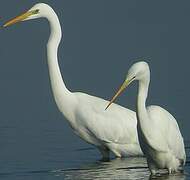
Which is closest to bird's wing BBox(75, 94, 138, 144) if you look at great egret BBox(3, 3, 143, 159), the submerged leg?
great egret BBox(3, 3, 143, 159)

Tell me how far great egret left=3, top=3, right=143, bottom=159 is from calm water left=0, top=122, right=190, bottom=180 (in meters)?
0.26

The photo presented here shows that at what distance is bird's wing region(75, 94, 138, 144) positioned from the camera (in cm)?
1655

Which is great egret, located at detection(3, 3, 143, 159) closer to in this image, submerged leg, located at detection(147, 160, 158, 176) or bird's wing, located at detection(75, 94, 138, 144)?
bird's wing, located at detection(75, 94, 138, 144)

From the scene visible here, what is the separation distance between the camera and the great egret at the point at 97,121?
16578 mm

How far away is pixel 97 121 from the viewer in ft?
54.5

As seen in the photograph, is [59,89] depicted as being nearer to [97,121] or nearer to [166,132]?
[97,121]

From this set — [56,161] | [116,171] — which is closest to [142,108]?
[116,171]

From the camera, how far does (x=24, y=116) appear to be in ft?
66.0

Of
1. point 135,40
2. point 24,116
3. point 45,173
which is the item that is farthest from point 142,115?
point 135,40

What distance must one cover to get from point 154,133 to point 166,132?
0.35 metres

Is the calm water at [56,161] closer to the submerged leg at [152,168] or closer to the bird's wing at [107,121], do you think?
the submerged leg at [152,168]

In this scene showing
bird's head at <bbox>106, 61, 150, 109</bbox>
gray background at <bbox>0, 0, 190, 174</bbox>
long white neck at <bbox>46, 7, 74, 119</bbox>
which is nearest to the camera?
bird's head at <bbox>106, 61, 150, 109</bbox>

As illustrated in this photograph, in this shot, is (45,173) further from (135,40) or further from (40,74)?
(135,40)

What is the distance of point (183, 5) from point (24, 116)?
35.0ft
